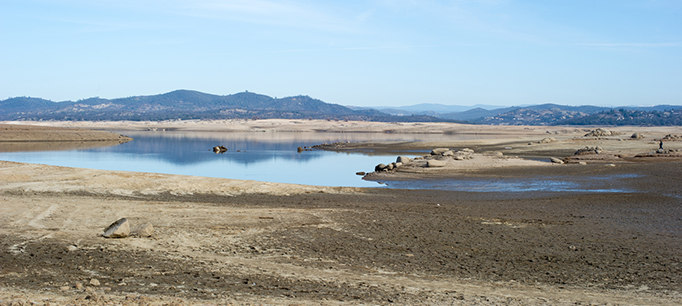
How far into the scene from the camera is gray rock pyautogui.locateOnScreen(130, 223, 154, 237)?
34.2 feet

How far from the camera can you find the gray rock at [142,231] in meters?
10.4

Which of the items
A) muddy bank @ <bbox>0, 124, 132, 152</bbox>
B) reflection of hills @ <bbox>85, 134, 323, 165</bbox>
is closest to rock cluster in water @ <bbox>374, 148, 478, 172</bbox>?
reflection of hills @ <bbox>85, 134, 323, 165</bbox>

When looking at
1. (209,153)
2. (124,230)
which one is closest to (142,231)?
(124,230)

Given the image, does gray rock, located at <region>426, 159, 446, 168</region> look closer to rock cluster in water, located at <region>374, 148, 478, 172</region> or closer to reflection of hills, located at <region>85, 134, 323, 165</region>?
rock cluster in water, located at <region>374, 148, 478, 172</region>

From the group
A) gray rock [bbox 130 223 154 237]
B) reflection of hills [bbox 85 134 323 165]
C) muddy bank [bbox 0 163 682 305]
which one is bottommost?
reflection of hills [bbox 85 134 323 165]

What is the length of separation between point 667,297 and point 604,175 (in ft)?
60.9

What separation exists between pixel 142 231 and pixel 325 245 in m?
3.67

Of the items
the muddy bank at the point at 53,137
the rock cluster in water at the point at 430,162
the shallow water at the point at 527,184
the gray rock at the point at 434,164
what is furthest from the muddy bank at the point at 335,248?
the muddy bank at the point at 53,137

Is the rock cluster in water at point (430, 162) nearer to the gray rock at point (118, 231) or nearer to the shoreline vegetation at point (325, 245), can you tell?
the shoreline vegetation at point (325, 245)

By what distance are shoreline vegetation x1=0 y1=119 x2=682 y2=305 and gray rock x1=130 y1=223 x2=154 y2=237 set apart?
0.24 meters

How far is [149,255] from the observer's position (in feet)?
30.1

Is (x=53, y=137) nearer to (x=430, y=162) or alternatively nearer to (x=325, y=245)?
(x=430, y=162)

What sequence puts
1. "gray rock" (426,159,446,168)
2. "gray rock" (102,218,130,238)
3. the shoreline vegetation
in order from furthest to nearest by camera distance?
"gray rock" (426,159,446,168), "gray rock" (102,218,130,238), the shoreline vegetation

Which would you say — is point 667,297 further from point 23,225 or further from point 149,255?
point 23,225
